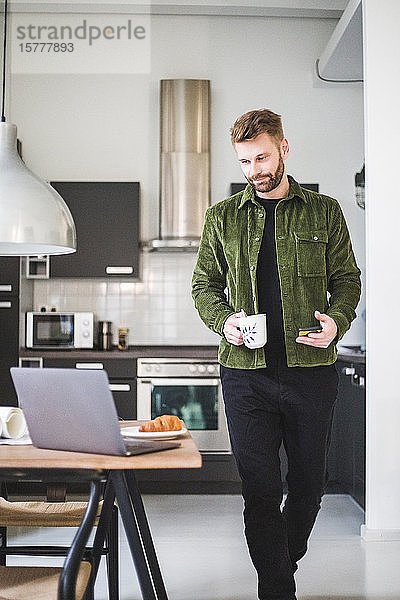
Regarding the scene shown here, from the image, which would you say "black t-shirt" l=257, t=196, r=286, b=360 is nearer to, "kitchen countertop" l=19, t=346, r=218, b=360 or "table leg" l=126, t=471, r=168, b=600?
"table leg" l=126, t=471, r=168, b=600

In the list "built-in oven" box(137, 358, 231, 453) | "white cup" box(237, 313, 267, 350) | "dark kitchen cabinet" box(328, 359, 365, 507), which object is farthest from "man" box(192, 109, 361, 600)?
"built-in oven" box(137, 358, 231, 453)

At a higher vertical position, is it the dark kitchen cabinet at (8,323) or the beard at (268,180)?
the beard at (268,180)

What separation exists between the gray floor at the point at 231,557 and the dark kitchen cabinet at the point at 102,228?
1.64 m

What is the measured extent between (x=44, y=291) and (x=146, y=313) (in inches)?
29.5

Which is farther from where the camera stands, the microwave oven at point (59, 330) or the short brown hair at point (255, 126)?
the microwave oven at point (59, 330)

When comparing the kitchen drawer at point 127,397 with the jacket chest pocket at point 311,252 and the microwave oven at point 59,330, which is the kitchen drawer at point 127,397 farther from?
the jacket chest pocket at point 311,252

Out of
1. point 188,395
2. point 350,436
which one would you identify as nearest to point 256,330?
point 350,436

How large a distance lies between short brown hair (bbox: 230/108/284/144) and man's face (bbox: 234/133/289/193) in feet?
0.05

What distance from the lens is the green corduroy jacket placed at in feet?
8.90

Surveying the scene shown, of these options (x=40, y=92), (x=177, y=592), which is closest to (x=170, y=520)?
(x=177, y=592)

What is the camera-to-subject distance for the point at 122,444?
1791 millimetres

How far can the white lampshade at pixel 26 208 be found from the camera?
7.52ft

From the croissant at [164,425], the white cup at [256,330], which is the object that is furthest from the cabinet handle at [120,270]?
the croissant at [164,425]

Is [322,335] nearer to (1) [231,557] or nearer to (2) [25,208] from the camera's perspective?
(2) [25,208]
